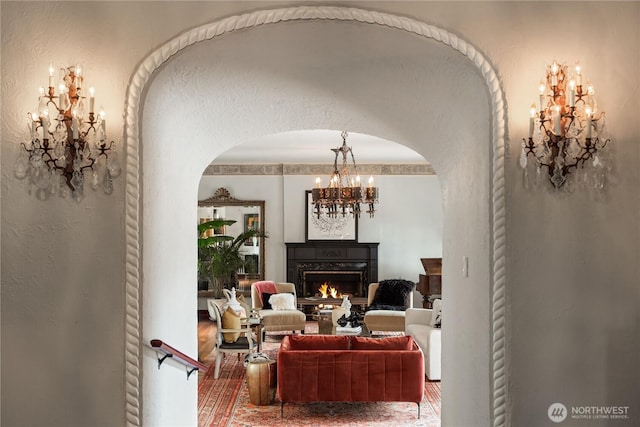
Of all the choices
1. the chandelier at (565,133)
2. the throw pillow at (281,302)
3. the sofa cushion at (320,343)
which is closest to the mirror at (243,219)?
the throw pillow at (281,302)

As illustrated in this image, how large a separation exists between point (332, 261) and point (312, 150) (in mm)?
2375

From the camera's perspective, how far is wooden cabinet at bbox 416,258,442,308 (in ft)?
35.3

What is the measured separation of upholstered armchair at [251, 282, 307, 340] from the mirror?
1.03m

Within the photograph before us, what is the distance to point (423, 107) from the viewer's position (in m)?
3.61

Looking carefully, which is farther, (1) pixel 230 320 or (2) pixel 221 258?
(2) pixel 221 258

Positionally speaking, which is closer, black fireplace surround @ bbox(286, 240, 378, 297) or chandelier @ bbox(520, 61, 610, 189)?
chandelier @ bbox(520, 61, 610, 189)

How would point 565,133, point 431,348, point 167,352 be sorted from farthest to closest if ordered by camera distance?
point 431,348 → point 167,352 → point 565,133

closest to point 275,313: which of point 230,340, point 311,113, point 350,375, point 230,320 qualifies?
point 230,340

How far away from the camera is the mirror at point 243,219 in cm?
1190

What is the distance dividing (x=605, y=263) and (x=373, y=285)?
8.17 meters

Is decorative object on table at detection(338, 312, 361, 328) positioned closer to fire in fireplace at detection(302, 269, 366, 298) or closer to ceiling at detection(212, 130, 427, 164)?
ceiling at detection(212, 130, 427, 164)

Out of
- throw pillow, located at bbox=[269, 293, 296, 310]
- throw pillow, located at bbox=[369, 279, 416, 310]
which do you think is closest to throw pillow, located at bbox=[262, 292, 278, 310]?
throw pillow, located at bbox=[269, 293, 296, 310]

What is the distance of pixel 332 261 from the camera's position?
1184 cm

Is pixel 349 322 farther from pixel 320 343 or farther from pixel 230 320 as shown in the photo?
pixel 320 343
